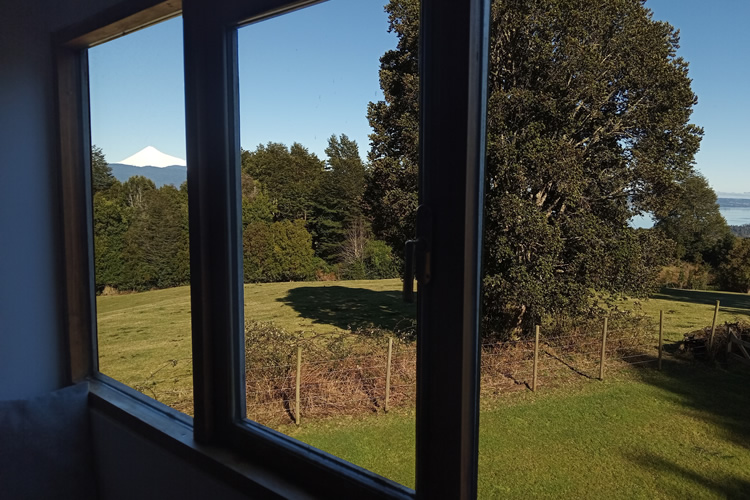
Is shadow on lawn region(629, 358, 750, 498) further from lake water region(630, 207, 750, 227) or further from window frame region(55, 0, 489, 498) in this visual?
window frame region(55, 0, 489, 498)

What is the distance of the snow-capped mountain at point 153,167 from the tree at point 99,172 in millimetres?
21

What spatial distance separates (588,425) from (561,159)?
1.82ft

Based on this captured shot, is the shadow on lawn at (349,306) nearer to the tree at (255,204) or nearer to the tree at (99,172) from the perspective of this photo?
the tree at (255,204)

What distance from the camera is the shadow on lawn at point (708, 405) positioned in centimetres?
83

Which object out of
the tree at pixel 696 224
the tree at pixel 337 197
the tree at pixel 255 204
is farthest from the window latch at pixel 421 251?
the tree at pixel 255 204

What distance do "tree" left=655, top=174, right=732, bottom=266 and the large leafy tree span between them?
0.10 feet

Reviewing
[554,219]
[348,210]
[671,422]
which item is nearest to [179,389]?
[348,210]

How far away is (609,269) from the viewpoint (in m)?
0.98

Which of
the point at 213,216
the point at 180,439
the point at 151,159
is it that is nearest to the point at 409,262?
the point at 213,216

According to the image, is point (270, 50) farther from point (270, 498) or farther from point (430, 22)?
point (270, 498)

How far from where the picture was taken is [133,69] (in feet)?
5.39

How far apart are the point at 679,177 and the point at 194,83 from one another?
A: 1068 millimetres

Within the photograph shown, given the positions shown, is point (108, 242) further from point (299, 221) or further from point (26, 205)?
point (299, 221)

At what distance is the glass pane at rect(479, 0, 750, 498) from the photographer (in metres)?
0.86
